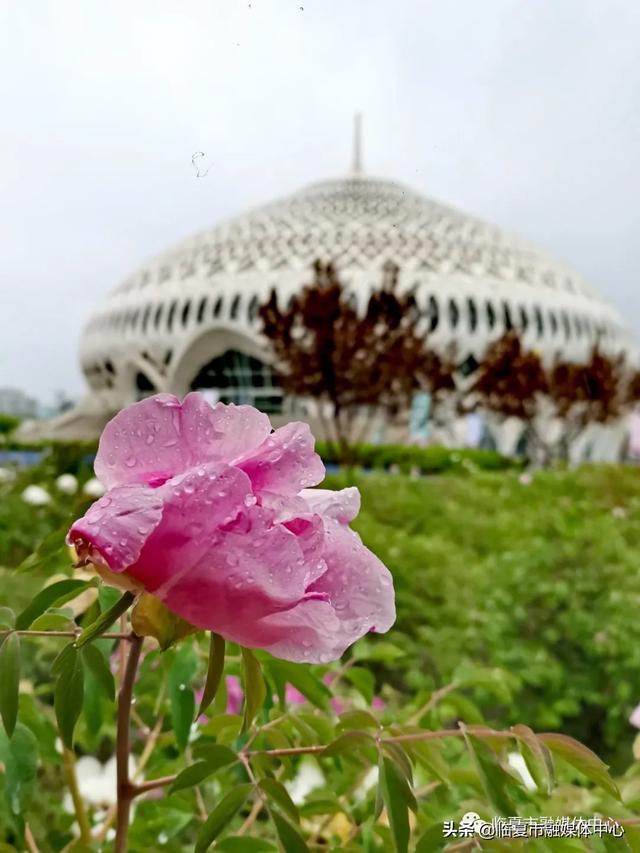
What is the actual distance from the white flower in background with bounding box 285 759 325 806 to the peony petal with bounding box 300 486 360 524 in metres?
0.71

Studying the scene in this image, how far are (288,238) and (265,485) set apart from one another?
3136cm

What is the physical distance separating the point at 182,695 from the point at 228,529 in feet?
1.14

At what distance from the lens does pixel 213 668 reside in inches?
18.6

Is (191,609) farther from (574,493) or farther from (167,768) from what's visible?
(574,493)

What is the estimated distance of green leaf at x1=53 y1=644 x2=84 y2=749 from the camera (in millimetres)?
464

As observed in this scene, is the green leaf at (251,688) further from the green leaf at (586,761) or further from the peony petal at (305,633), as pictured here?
the green leaf at (586,761)

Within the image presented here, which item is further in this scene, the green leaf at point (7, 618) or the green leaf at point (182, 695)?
the green leaf at point (182, 695)

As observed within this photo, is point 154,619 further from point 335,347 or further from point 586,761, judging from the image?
point 335,347

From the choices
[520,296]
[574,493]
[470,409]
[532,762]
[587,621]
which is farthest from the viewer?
[520,296]

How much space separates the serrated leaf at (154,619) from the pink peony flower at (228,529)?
15 mm

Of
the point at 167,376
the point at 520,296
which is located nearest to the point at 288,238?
the point at 167,376

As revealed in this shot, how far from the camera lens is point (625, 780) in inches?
40.8

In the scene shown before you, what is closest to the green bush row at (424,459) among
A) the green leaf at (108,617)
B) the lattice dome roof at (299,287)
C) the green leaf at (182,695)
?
the lattice dome roof at (299,287)

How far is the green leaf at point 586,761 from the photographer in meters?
0.51
